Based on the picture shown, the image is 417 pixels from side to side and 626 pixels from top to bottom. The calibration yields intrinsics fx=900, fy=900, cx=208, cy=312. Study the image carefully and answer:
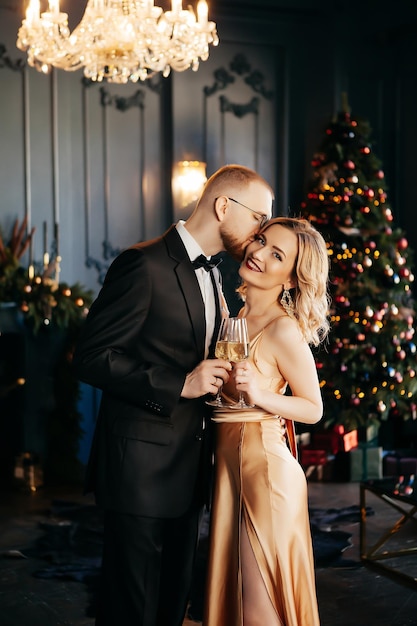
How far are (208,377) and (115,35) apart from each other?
10.2 ft

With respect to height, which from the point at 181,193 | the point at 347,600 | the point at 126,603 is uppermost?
the point at 181,193

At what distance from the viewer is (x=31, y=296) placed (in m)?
6.26

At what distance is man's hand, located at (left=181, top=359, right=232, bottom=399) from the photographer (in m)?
2.73

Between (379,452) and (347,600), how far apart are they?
2.62 meters

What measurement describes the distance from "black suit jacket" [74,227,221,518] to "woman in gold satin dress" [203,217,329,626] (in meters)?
0.15

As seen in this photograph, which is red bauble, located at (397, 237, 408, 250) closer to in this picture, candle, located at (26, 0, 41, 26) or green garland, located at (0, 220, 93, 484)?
green garland, located at (0, 220, 93, 484)

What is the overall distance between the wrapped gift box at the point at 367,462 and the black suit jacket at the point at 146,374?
13.1 ft

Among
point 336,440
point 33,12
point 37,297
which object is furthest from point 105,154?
point 336,440

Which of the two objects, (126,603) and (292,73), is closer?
(126,603)

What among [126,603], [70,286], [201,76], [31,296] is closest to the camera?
[126,603]

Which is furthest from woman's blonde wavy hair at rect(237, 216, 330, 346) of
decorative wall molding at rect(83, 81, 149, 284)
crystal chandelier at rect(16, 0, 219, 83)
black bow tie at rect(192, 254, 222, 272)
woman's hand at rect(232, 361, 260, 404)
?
decorative wall molding at rect(83, 81, 149, 284)

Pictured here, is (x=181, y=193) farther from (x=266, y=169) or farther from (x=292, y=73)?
(x=292, y=73)

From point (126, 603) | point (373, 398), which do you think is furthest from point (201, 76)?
point (126, 603)

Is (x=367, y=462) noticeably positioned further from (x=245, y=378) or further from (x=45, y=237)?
(x=245, y=378)
